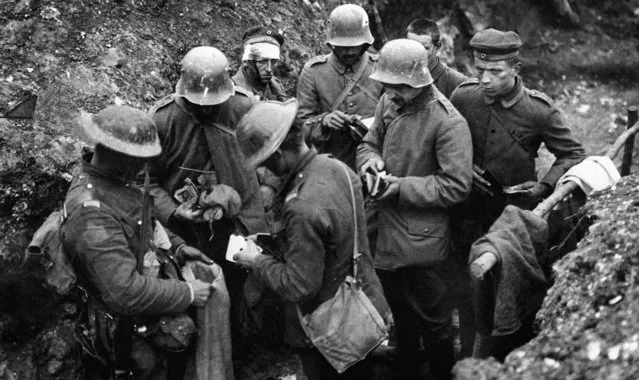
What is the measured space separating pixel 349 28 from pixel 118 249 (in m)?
2.85

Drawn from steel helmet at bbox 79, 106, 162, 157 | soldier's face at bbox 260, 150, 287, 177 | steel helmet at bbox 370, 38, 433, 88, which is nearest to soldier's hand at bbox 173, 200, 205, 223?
steel helmet at bbox 79, 106, 162, 157

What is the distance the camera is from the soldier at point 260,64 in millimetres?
6555

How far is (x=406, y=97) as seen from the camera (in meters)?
5.18

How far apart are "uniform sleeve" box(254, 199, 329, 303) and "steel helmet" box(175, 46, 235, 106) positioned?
4.36 ft

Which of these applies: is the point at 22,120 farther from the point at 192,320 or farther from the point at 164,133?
the point at 192,320

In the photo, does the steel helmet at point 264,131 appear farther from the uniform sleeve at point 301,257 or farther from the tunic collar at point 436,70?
the tunic collar at point 436,70

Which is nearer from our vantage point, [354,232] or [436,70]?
[354,232]

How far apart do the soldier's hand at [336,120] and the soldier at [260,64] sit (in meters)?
0.77

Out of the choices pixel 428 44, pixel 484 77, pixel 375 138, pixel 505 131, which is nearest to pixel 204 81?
pixel 375 138

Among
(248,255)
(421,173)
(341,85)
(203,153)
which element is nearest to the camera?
(248,255)

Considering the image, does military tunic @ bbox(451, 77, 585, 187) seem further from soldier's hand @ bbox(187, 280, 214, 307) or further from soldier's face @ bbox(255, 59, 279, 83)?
soldier's hand @ bbox(187, 280, 214, 307)

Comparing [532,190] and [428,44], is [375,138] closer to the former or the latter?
[532,190]

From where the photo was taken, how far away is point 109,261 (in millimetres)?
4164

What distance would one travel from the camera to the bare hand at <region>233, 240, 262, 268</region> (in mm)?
4582
